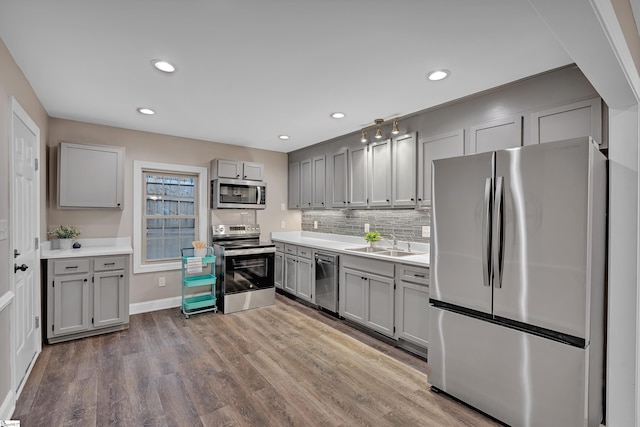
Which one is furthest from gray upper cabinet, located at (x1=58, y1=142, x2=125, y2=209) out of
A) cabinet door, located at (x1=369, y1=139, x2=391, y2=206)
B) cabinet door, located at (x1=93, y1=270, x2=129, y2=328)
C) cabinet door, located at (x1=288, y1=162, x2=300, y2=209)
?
cabinet door, located at (x1=369, y1=139, x2=391, y2=206)

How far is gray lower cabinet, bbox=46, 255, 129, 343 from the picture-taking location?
3088mm

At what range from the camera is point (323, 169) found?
4742 millimetres

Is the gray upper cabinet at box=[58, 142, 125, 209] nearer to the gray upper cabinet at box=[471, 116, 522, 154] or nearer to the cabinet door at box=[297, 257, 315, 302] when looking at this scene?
the cabinet door at box=[297, 257, 315, 302]

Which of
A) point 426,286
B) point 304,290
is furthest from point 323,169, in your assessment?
point 426,286

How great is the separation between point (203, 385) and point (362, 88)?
2786mm

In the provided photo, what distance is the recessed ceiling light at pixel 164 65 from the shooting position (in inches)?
89.0

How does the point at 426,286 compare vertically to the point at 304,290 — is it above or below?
above

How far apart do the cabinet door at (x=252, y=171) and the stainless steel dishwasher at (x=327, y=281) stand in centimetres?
164

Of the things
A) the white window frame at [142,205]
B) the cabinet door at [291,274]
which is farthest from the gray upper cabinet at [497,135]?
the white window frame at [142,205]

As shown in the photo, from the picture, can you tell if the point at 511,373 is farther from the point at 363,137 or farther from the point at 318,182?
the point at 318,182

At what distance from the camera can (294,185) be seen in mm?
5402

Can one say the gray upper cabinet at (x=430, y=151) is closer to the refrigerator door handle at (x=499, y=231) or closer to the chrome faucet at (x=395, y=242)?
the chrome faucet at (x=395, y=242)

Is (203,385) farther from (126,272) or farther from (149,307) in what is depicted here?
(149,307)

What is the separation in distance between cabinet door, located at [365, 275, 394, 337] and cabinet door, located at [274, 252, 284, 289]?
6.10 feet
